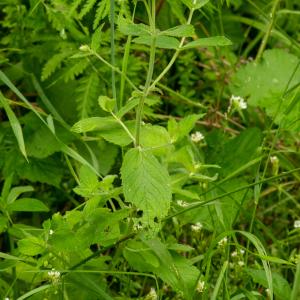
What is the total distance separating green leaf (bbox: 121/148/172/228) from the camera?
1418 millimetres

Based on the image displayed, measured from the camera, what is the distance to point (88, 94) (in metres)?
2.28

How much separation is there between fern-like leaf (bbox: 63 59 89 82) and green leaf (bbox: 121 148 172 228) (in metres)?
0.86

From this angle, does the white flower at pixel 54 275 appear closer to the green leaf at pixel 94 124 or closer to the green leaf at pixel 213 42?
the green leaf at pixel 94 124

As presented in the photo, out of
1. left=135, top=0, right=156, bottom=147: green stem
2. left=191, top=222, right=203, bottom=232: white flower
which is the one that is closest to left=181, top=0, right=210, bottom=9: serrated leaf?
left=135, top=0, right=156, bottom=147: green stem

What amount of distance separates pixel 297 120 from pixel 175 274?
0.55 metres

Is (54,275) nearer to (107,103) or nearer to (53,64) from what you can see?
(107,103)

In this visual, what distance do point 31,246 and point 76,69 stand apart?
33.8 inches

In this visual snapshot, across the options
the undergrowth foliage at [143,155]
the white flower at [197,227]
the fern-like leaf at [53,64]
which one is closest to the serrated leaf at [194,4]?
the undergrowth foliage at [143,155]

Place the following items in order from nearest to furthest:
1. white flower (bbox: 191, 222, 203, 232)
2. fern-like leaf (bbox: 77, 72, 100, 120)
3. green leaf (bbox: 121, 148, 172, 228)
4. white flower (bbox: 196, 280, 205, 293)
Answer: green leaf (bbox: 121, 148, 172, 228), white flower (bbox: 196, 280, 205, 293), white flower (bbox: 191, 222, 203, 232), fern-like leaf (bbox: 77, 72, 100, 120)

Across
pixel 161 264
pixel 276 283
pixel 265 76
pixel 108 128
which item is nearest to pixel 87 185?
pixel 108 128

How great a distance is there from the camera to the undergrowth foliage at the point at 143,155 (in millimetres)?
1557

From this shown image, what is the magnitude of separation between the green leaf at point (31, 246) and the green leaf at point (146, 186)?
0.81ft

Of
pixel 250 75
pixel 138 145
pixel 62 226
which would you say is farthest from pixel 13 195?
pixel 250 75

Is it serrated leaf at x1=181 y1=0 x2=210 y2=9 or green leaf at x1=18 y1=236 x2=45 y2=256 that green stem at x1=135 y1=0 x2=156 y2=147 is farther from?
green leaf at x1=18 y1=236 x2=45 y2=256
